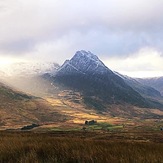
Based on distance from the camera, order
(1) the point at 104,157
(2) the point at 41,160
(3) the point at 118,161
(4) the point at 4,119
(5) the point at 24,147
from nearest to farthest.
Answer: (3) the point at 118,161, (1) the point at 104,157, (2) the point at 41,160, (5) the point at 24,147, (4) the point at 4,119

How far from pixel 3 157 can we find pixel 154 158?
6.34 metres

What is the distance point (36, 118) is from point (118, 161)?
191231 mm

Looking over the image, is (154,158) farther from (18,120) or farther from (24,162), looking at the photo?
(18,120)

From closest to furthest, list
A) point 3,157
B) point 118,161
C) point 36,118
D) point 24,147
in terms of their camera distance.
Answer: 1. point 118,161
2. point 3,157
3. point 24,147
4. point 36,118

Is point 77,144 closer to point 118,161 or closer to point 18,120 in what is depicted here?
point 118,161

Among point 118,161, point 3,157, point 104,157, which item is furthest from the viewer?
point 3,157

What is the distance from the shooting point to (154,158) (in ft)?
37.2

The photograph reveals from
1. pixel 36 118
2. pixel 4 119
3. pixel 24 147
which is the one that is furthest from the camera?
pixel 36 118

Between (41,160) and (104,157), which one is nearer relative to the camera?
(104,157)

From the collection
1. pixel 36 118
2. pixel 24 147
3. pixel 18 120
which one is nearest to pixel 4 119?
pixel 18 120

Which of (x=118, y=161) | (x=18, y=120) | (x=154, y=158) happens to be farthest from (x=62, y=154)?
(x=18, y=120)

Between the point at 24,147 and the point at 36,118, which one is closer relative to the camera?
the point at 24,147

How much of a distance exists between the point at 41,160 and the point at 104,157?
2621mm

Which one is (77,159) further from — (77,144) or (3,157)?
(3,157)
